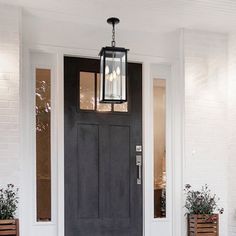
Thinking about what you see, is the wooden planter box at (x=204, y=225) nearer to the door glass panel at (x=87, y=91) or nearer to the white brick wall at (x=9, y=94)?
the door glass panel at (x=87, y=91)

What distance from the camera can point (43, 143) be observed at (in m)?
4.36

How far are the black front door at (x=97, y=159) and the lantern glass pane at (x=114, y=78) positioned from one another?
0.85 m

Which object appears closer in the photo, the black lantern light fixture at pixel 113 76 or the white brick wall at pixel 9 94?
the black lantern light fixture at pixel 113 76

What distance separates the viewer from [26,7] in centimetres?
408

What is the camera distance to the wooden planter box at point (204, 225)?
14.4 feet

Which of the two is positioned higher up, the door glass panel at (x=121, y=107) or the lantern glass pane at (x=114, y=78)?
the lantern glass pane at (x=114, y=78)

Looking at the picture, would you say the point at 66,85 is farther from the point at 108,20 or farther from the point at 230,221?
the point at 230,221

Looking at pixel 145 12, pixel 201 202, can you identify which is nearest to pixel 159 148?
pixel 201 202

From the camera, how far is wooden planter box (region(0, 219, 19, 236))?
3.71 m

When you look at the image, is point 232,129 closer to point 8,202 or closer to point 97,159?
point 97,159

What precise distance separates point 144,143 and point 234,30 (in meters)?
1.64

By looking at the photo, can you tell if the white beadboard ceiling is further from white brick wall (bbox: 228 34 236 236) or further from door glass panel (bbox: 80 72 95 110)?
door glass panel (bbox: 80 72 95 110)

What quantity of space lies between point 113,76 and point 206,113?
1.50 m

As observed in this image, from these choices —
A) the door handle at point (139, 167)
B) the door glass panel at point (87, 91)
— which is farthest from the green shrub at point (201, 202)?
the door glass panel at point (87, 91)
